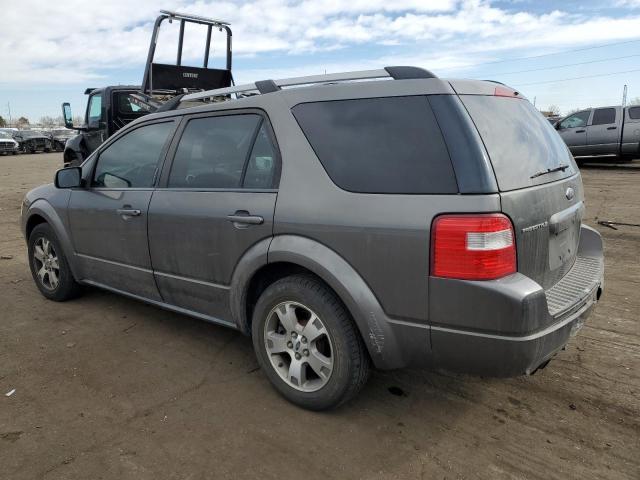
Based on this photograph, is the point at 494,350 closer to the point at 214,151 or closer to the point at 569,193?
the point at 569,193

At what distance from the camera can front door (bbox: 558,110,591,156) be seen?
15305 millimetres

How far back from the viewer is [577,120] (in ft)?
51.0

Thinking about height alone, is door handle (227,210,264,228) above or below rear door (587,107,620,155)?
below

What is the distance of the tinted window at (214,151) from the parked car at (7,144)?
30.3 m

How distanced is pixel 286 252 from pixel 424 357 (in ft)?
2.95

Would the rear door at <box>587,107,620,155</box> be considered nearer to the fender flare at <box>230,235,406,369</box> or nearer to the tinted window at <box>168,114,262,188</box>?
the tinted window at <box>168,114,262,188</box>

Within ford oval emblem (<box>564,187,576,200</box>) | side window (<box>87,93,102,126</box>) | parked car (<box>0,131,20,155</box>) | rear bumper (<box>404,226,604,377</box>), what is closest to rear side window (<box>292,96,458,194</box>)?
rear bumper (<box>404,226,604,377</box>)

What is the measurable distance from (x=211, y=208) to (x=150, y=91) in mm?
5825

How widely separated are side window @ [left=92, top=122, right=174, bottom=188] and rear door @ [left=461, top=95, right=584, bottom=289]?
7.39 feet

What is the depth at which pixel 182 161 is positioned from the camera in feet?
11.4

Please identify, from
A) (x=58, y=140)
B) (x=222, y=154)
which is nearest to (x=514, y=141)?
(x=222, y=154)

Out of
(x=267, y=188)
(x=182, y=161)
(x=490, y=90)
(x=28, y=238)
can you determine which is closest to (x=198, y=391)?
(x=267, y=188)

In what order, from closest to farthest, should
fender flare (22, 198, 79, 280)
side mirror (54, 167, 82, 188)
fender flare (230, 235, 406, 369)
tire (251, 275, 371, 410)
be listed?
fender flare (230, 235, 406, 369) < tire (251, 275, 371, 410) < side mirror (54, 167, 82, 188) < fender flare (22, 198, 79, 280)

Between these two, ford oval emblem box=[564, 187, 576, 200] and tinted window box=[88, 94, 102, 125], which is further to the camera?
tinted window box=[88, 94, 102, 125]
